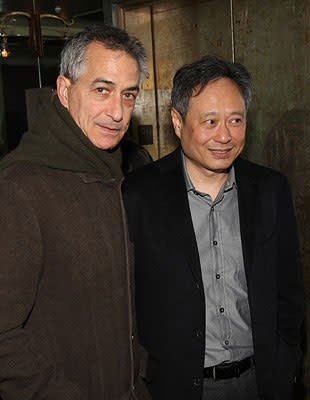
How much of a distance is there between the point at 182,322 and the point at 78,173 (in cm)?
86

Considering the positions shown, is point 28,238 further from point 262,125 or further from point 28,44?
point 28,44

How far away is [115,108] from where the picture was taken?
6.25 feet

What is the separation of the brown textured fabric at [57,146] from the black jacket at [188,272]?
46 centimetres

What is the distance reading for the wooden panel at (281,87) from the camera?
3.38 metres

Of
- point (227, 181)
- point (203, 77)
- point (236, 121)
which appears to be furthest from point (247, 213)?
point (203, 77)

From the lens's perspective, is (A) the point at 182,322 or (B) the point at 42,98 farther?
(B) the point at 42,98

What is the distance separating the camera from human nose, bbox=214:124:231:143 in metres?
2.20

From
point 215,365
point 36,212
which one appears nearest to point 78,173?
point 36,212

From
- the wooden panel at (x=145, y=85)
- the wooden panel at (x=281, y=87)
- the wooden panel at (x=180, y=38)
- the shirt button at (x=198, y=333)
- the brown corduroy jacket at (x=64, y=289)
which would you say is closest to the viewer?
the brown corduroy jacket at (x=64, y=289)

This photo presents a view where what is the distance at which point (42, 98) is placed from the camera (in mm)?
4059

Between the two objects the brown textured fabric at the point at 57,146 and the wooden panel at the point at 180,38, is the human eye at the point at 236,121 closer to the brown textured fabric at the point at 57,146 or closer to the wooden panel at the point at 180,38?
the brown textured fabric at the point at 57,146

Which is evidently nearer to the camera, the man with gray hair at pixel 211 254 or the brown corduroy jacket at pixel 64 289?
the brown corduroy jacket at pixel 64 289

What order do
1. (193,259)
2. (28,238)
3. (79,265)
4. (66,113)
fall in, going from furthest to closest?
(193,259), (66,113), (79,265), (28,238)

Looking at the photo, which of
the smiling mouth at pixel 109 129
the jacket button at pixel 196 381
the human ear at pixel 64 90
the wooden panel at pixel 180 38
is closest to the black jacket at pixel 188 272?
the jacket button at pixel 196 381
